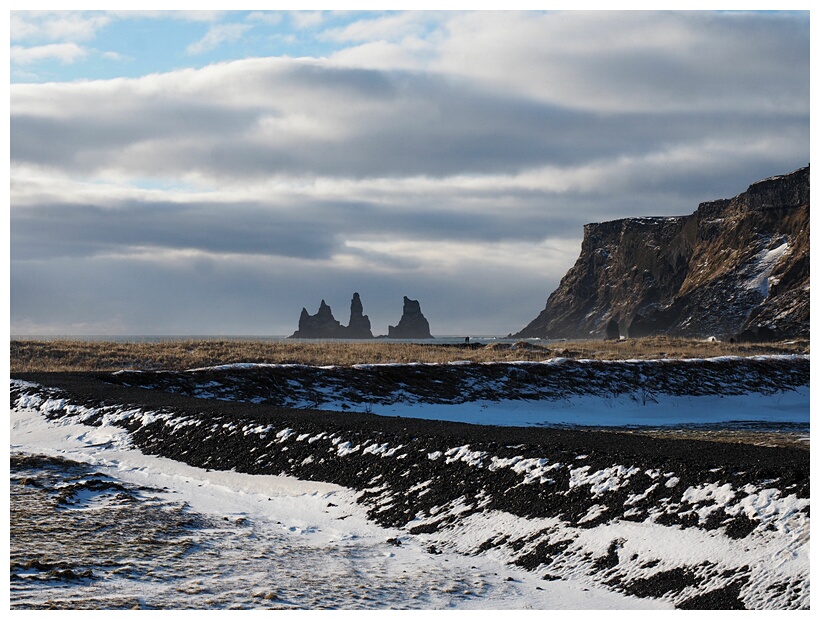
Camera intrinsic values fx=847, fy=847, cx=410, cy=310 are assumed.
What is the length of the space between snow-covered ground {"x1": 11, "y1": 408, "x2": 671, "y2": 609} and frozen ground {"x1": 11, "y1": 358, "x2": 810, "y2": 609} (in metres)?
0.03

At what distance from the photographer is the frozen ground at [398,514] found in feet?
27.8

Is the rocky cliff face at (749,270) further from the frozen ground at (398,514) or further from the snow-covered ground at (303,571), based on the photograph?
the snow-covered ground at (303,571)

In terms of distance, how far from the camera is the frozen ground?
846 centimetres

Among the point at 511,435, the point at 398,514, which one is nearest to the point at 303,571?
the point at 398,514

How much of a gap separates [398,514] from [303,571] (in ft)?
9.63

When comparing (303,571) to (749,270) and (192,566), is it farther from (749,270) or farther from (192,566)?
(749,270)

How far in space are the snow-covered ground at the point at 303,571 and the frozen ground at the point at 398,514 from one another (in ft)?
0.11

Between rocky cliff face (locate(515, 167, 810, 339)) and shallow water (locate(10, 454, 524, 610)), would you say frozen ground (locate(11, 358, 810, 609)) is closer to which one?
shallow water (locate(10, 454, 524, 610))

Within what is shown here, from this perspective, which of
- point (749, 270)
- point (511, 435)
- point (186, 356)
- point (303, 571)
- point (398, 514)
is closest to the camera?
point (303, 571)

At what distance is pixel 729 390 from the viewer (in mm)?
34812

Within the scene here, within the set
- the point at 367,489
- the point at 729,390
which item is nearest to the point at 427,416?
the point at 367,489

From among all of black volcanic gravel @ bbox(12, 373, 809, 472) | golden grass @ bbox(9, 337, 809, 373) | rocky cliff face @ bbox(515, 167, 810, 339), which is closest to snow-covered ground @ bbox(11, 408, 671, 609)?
black volcanic gravel @ bbox(12, 373, 809, 472)

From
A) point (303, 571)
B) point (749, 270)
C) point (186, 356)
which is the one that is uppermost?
point (749, 270)

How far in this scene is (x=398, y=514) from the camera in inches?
474
